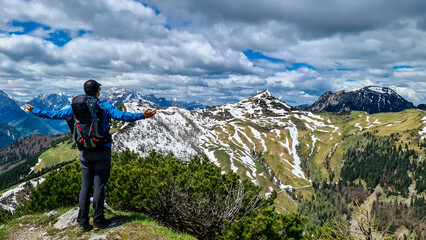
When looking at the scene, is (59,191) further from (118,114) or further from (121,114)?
(121,114)

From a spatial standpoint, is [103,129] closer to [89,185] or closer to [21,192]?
[89,185]

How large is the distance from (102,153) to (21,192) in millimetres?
200652

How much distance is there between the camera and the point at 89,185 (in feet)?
33.3

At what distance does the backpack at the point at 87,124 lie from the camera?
929 centimetres

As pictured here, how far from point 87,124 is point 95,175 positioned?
227cm

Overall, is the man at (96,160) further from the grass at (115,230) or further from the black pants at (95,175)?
the grass at (115,230)

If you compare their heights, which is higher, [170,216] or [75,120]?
[75,120]

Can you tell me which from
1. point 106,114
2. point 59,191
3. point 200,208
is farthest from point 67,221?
point 59,191

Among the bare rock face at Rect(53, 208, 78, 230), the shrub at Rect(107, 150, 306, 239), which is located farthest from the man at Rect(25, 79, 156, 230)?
the shrub at Rect(107, 150, 306, 239)

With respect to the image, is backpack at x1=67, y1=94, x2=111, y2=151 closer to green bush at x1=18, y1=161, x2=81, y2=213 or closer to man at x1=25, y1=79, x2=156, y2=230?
man at x1=25, y1=79, x2=156, y2=230

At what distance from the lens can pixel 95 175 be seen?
10.0m

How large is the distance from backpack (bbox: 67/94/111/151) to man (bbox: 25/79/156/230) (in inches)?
10.7

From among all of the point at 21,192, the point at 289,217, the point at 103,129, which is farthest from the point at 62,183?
the point at 21,192

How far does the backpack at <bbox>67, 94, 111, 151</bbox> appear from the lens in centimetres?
929
